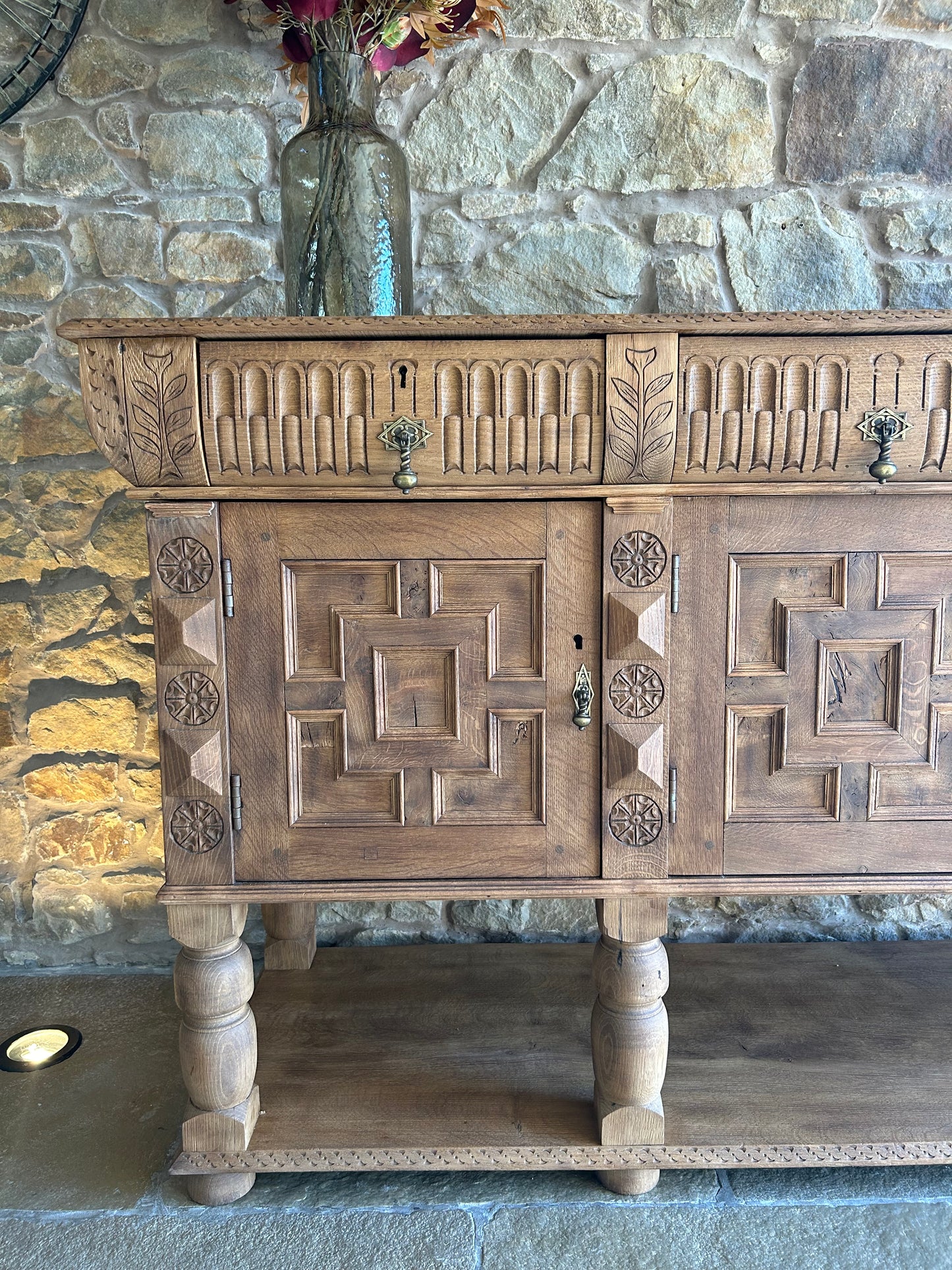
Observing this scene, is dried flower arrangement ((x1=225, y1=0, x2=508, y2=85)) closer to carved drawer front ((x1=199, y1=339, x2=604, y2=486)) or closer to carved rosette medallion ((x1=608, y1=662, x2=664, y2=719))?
carved drawer front ((x1=199, y1=339, x2=604, y2=486))

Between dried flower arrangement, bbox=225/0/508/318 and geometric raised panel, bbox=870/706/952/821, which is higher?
dried flower arrangement, bbox=225/0/508/318

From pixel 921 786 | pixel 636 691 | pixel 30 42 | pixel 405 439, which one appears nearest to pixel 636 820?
pixel 636 691

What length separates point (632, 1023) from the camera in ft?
4.38

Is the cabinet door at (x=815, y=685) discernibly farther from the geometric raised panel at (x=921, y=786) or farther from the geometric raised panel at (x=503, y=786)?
the geometric raised panel at (x=503, y=786)

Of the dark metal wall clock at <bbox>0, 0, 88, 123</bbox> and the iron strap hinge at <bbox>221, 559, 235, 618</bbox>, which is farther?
the dark metal wall clock at <bbox>0, 0, 88, 123</bbox>

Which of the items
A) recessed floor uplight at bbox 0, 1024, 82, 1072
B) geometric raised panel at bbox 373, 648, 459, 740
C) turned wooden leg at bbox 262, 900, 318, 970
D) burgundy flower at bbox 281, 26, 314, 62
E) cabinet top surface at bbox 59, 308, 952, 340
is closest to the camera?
cabinet top surface at bbox 59, 308, 952, 340

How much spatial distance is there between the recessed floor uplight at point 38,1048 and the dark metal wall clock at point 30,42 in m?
1.78

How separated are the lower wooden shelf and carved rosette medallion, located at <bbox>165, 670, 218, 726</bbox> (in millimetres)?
656

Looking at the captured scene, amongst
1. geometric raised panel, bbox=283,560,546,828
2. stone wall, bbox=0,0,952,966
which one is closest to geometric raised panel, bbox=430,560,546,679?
geometric raised panel, bbox=283,560,546,828

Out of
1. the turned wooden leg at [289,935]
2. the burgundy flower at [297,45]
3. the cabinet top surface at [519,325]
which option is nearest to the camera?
the cabinet top surface at [519,325]

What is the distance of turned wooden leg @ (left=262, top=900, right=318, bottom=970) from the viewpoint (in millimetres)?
1845

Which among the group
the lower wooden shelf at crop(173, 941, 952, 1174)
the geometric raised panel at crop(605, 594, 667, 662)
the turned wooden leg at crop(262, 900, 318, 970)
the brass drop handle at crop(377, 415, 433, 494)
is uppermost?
the brass drop handle at crop(377, 415, 433, 494)

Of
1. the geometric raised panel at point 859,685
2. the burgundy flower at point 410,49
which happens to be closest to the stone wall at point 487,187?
the burgundy flower at point 410,49

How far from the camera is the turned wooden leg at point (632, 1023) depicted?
1324 mm
